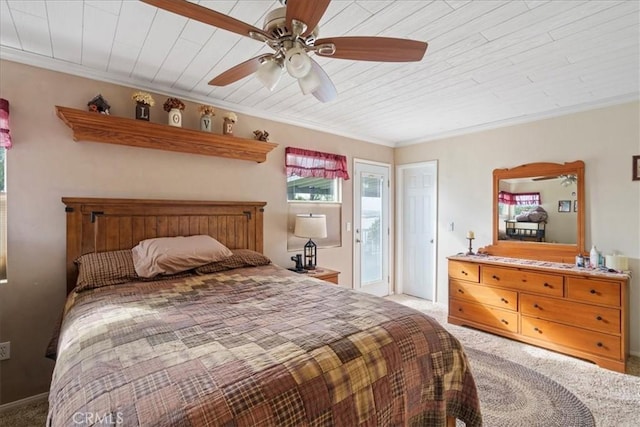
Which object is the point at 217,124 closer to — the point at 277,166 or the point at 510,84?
the point at 277,166

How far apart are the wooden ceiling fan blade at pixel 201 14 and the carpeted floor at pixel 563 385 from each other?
2.58 meters

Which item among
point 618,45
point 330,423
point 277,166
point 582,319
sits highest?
point 618,45

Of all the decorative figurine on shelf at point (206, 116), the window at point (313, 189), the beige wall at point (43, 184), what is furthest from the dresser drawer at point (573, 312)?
the beige wall at point (43, 184)

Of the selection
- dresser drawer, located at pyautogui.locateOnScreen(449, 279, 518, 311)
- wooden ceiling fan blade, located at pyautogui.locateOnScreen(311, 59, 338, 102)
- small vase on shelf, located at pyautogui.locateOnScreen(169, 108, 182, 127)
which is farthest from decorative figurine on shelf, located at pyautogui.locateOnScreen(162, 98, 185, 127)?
dresser drawer, located at pyautogui.locateOnScreen(449, 279, 518, 311)

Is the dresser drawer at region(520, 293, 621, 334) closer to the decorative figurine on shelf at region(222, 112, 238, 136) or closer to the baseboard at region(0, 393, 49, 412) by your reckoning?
the decorative figurine on shelf at region(222, 112, 238, 136)

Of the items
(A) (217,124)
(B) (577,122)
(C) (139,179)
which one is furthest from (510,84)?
(C) (139,179)

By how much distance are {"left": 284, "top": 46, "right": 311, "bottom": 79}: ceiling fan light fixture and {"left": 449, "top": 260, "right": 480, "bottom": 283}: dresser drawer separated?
295 cm

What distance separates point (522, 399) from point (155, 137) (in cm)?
346

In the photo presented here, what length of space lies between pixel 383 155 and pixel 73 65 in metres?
3.72

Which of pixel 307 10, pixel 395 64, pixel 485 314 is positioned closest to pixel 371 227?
pixel 485 314

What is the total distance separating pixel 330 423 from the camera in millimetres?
1091

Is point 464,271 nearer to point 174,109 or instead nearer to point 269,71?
point 269,71

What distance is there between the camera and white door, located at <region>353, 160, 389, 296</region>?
4.35m

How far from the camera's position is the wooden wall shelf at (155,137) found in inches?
89.0
